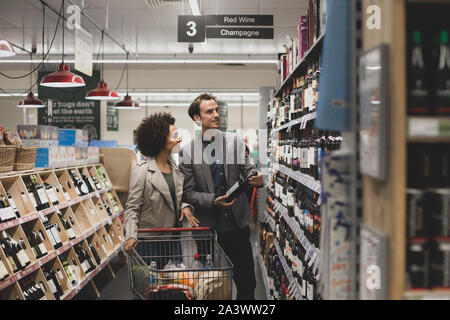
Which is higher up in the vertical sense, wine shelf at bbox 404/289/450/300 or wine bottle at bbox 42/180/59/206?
wine shelf at bbox 404/289/450/300

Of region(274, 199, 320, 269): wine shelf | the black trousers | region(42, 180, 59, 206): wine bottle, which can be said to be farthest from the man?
region(42, 180, 59, 206): wine bottle

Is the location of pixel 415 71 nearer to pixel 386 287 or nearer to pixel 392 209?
pixel 392 209

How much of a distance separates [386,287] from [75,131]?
5.94 m

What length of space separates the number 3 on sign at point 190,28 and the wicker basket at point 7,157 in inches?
117

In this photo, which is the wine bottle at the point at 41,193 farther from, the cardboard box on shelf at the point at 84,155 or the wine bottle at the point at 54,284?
the cardboard box on shelf at the point at 84,155

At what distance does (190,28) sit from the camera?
20.1 ft

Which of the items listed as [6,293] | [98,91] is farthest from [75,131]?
[6,293]

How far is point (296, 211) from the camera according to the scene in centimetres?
345

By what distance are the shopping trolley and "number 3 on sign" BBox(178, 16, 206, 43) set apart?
147 inches

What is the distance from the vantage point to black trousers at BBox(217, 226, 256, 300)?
3.42 metres

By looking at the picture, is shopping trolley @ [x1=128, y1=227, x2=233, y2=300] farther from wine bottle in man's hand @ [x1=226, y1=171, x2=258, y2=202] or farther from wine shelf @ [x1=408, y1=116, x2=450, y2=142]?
wine shelf @ [x1=408, y1=116, x2=450, y2=142]

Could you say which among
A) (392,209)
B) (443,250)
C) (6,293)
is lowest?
(6,293)

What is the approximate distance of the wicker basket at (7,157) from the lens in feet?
13.2
